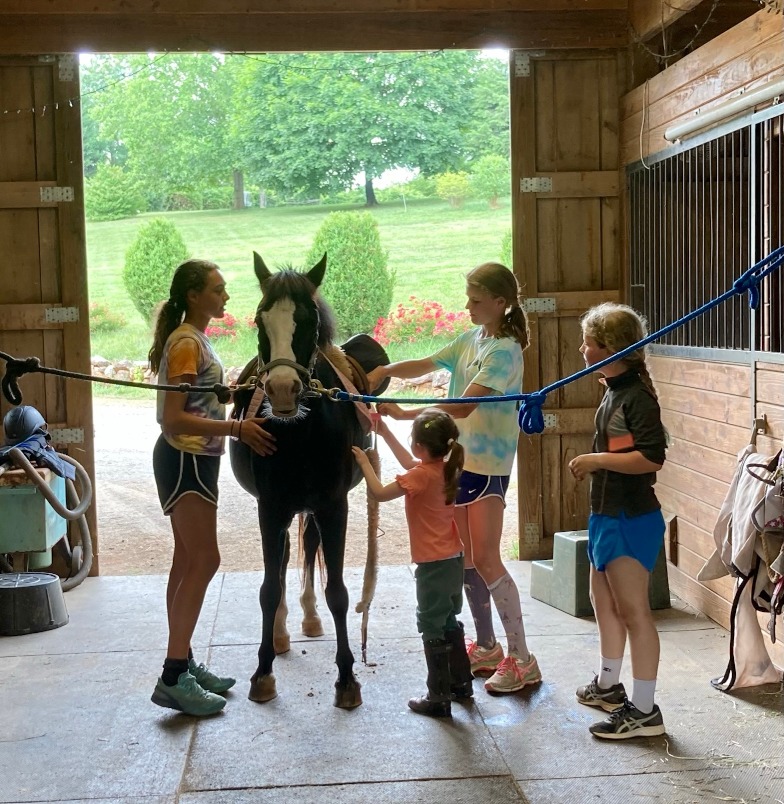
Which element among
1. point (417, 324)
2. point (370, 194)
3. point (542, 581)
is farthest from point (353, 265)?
point (542, 581)

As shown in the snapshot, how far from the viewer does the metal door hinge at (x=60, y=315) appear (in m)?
4.71

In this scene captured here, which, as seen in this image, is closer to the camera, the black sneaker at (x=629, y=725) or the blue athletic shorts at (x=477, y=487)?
the black sneaker at (x=629, y=725)

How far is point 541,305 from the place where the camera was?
4879mm

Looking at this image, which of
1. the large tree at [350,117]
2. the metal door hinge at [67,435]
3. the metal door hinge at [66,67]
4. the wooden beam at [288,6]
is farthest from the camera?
the large tree at [350,117]

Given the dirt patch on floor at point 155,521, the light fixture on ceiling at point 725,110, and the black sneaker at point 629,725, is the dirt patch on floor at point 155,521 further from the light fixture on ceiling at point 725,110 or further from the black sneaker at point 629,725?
the light fixture on ceiling at point 725,110

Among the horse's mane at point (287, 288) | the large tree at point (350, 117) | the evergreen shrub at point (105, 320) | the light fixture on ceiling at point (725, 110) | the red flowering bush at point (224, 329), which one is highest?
the large tree at point (350, 117)

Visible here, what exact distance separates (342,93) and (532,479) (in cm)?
1459

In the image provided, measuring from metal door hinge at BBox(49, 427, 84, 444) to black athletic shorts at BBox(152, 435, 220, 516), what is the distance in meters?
2.14

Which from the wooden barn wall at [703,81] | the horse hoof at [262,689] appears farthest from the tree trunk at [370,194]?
the horse hoof at [262,689]

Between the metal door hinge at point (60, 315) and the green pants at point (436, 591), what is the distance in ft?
8.79

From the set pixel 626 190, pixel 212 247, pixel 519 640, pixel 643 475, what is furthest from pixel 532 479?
pixel 212 247

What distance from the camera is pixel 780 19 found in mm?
3162

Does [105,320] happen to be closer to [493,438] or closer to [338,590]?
[338,590]

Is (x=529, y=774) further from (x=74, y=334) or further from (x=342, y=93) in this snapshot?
(x=342, y=93)
